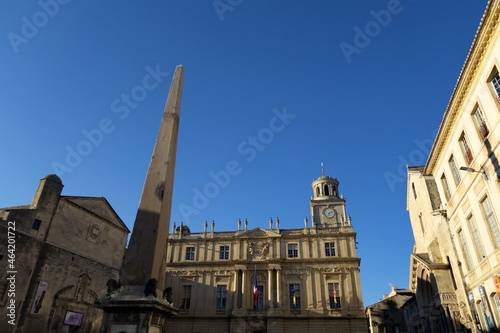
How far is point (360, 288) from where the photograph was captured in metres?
32.6

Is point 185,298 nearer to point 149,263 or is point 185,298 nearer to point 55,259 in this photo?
point 55,259

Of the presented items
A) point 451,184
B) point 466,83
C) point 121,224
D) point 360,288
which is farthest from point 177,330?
point 466,83

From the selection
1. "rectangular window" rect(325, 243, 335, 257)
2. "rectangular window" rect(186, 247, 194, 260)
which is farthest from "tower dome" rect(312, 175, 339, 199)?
"rectangular window" rect(186, 247, 194, 260)

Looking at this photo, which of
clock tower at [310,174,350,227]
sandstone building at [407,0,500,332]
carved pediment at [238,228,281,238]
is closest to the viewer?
sandstone building at [407,0,500,332]

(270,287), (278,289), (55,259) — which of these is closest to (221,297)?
(270,287)

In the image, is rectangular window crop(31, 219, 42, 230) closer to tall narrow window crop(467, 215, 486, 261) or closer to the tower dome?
tall narrow window crop(467, 215, 486, 261)

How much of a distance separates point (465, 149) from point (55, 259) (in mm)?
24329

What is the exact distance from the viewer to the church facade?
31.9m

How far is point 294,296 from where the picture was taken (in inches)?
1303

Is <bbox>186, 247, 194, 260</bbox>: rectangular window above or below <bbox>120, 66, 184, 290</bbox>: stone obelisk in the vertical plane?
above

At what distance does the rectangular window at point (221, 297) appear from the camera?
111 ft

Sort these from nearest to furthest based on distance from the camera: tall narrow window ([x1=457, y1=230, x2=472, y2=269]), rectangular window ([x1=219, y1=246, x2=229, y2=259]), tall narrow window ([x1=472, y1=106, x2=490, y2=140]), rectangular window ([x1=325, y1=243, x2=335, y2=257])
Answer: tall narrow window ([x1=472, y1=106, x2=490, y2=140]) < tall narrow window ([x1=457, y1=230, x2=472, y2=269]) < rectangular window ([x1=325, y1=243, x2=335, y2=257]) < rectangular window ([x1=219, y1=246, x2=229, y2=259])

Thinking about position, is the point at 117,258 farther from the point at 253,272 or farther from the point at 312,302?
the point at 312,302

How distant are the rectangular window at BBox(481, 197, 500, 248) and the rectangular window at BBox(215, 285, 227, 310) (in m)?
27.0
